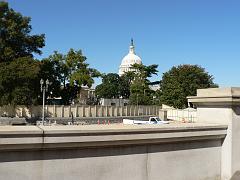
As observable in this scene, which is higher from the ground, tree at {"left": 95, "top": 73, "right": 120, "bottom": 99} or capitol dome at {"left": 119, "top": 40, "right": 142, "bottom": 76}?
capitol dome at {"left": 119, "top": 40, "right": 142, "bottom": 76}

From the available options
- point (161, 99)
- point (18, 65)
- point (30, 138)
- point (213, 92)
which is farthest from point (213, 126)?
point (161, 99)

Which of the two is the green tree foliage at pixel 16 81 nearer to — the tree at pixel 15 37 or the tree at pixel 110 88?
the tree at pixel 15 37

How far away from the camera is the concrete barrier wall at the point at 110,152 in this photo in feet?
12.0

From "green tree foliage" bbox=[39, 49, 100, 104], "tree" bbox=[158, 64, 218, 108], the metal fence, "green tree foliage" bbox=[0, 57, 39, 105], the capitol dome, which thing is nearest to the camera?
"green tree foliage" bbox=[0, 57, 39, 105]

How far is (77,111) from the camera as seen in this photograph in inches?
2581

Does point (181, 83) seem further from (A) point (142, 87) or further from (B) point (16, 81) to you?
(B) point (16, 81)

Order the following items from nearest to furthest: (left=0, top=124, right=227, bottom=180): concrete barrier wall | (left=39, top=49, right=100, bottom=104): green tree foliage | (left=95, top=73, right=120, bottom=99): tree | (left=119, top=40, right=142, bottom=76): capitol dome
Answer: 1. (left=0, top=124, right=227, bottom=180): concrete barrier wall
2. (left=39, top=49, right=100, bottom=104): green tree foliage
3. (left=95, top=73, right=120, bottom=99): tree
4. (left=119, top=40, right=142, bottom=76): capitol dome

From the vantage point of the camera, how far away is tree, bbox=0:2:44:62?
58.2 meters

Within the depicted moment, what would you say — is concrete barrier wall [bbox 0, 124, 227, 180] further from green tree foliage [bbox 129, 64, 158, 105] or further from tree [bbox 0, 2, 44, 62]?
green tree foliage [bbox 129, 64, 158, 105]

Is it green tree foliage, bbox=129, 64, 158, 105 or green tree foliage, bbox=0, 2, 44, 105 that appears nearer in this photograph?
green tree foliage, bbox=0, 2, 44, 105

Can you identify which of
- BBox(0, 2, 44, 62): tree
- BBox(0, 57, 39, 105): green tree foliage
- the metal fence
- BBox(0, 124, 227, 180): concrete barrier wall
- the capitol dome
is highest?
the capitol dome

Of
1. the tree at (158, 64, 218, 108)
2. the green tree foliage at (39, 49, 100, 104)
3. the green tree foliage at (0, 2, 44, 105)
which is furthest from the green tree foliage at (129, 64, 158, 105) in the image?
the green tree foliage at (0, 2, 44, 105)

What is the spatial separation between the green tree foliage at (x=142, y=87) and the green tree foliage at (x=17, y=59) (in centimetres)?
2851

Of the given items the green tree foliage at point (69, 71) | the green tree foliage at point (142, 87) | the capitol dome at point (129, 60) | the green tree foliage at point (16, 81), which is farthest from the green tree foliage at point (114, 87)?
the green tree foliage at point (16, 81)
